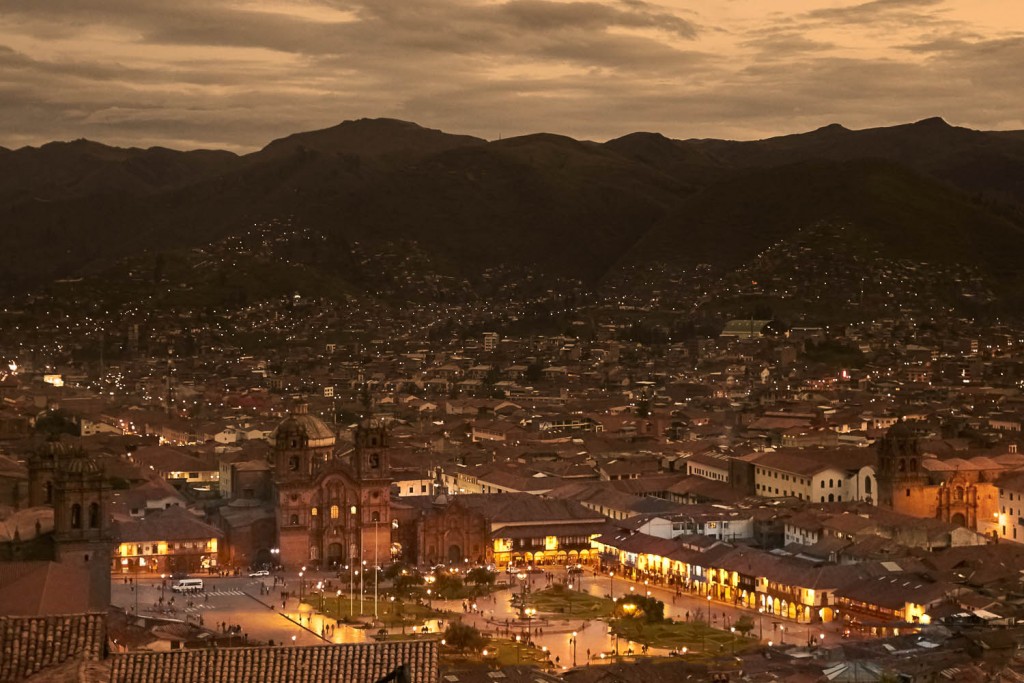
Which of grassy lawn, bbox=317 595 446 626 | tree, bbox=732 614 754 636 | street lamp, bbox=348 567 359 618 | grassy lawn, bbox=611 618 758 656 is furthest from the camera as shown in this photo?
street lamp, bbox=348 567 359 618

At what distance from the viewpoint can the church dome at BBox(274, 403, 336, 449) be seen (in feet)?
206

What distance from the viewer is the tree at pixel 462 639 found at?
46125 mm

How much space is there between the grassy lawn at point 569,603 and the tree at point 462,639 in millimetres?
6030

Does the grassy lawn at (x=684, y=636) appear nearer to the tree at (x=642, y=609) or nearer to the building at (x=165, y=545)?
the tree at (x=642, y=609)

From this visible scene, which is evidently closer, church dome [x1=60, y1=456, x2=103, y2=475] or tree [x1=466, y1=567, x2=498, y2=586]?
church dome [x1=60, y1=456, x2=103, y2=475]

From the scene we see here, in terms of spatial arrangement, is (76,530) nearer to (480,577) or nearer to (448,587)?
(448,587)

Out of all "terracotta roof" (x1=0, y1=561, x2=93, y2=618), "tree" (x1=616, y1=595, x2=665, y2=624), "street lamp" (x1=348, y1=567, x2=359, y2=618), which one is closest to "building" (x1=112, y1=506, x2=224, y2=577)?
"street lamp" (x1=348, y1=567, x2=359, y2=618)

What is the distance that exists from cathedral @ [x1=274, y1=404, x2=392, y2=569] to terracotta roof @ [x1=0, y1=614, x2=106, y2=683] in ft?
152

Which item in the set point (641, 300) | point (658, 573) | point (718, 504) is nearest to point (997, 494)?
point (718, 504)

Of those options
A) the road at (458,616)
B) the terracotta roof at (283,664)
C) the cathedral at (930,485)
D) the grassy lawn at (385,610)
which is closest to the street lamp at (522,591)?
the road at (458,616)

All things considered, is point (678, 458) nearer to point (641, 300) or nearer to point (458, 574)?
point (458, 574)

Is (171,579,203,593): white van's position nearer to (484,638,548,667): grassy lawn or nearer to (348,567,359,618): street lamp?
(348,567,359,618): street lamp

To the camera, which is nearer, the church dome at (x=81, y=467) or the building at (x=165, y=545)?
the church dome at (x=81, y=467)

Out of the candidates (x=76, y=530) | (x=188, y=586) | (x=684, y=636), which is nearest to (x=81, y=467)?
(x=76, y=530)
